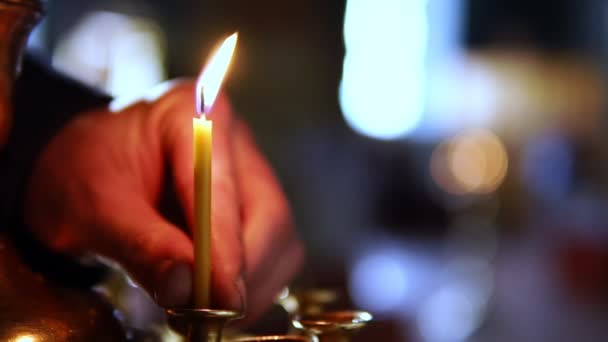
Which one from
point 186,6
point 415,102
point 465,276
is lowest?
point 465,276

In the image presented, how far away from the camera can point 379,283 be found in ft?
18.5

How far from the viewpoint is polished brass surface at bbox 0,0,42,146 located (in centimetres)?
51

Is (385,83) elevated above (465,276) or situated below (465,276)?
above

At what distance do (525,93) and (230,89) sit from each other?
14.3ft

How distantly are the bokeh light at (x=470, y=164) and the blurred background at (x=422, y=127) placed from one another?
22mm

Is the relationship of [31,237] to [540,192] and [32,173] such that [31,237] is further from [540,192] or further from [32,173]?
[540,192]

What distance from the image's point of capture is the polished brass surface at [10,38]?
1.69 ft

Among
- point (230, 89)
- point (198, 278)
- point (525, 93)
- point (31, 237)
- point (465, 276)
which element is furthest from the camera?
point (525, 93)

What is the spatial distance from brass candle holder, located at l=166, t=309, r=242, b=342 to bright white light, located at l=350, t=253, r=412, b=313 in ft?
12.9

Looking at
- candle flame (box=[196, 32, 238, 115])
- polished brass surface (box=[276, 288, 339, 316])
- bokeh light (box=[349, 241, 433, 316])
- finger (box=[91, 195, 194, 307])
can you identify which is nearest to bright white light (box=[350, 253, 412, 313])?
bokeh light (box=[349, 241, 433, 316])

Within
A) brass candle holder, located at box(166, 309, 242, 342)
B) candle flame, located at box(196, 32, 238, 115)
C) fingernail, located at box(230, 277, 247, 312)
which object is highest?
candle flame, located at box(196, 32, 238, 115)

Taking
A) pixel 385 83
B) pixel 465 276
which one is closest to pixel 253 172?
pixel 465 276

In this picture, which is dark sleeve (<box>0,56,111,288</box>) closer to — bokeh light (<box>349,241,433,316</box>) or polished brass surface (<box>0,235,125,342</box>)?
polished brass surface (<box>0,235,125,342</box>)

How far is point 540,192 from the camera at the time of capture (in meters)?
9.30
